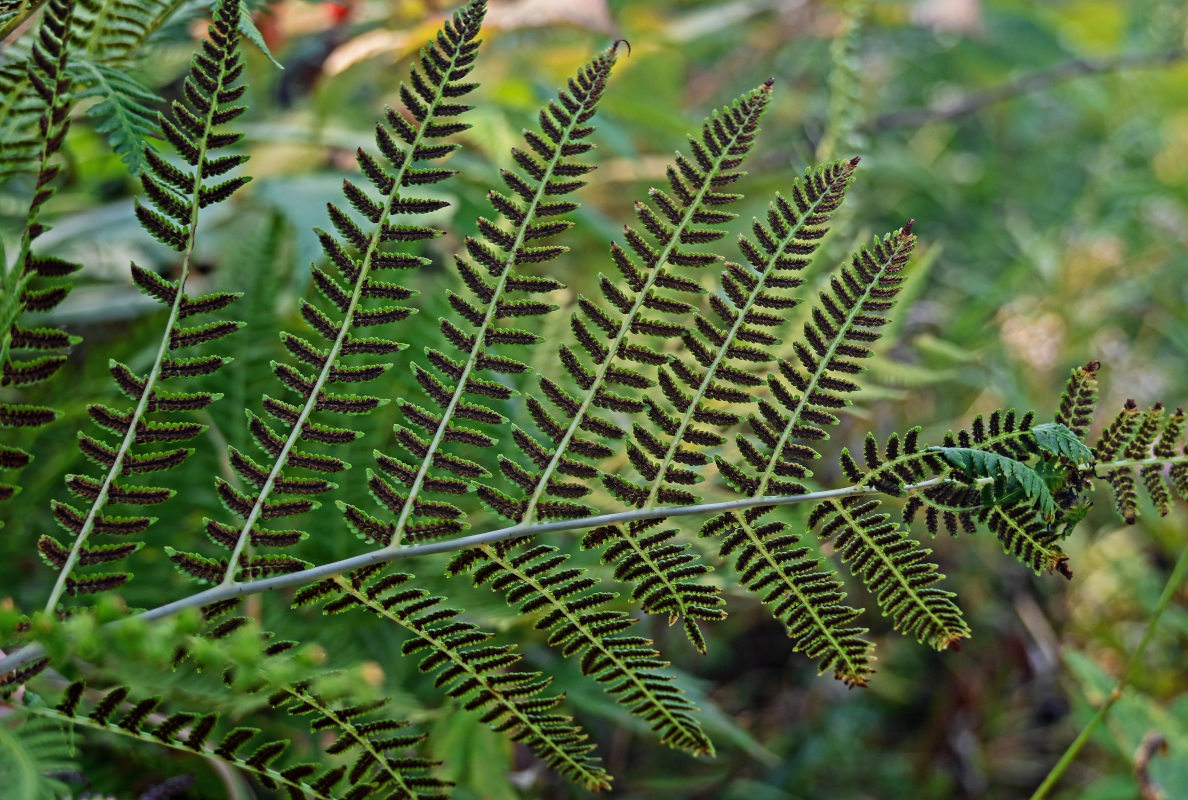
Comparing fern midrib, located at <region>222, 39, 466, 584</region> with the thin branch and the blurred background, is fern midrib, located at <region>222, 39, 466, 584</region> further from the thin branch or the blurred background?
the thin branch

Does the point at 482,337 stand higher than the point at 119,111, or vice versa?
the point at 119,111

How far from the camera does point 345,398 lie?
528 mm

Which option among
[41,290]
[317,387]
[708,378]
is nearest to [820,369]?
[708,378]

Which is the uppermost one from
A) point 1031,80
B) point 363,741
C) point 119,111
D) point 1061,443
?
point 1031,80

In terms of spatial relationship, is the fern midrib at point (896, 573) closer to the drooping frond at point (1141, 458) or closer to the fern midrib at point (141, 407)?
the drooping frond at point (1141, 458)

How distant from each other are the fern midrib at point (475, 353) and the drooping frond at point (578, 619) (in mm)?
45

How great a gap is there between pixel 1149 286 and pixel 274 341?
6.00ft

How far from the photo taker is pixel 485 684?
556mm

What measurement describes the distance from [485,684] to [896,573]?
0.27 metres

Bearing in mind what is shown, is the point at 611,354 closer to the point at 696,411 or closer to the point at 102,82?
the point at 696,411

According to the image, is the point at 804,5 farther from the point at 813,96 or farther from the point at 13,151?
the point at 13,151

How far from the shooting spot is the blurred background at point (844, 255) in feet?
3.03

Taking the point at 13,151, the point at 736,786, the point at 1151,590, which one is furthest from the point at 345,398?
the point at 1151,590

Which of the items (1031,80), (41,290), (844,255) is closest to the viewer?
(41,290)
